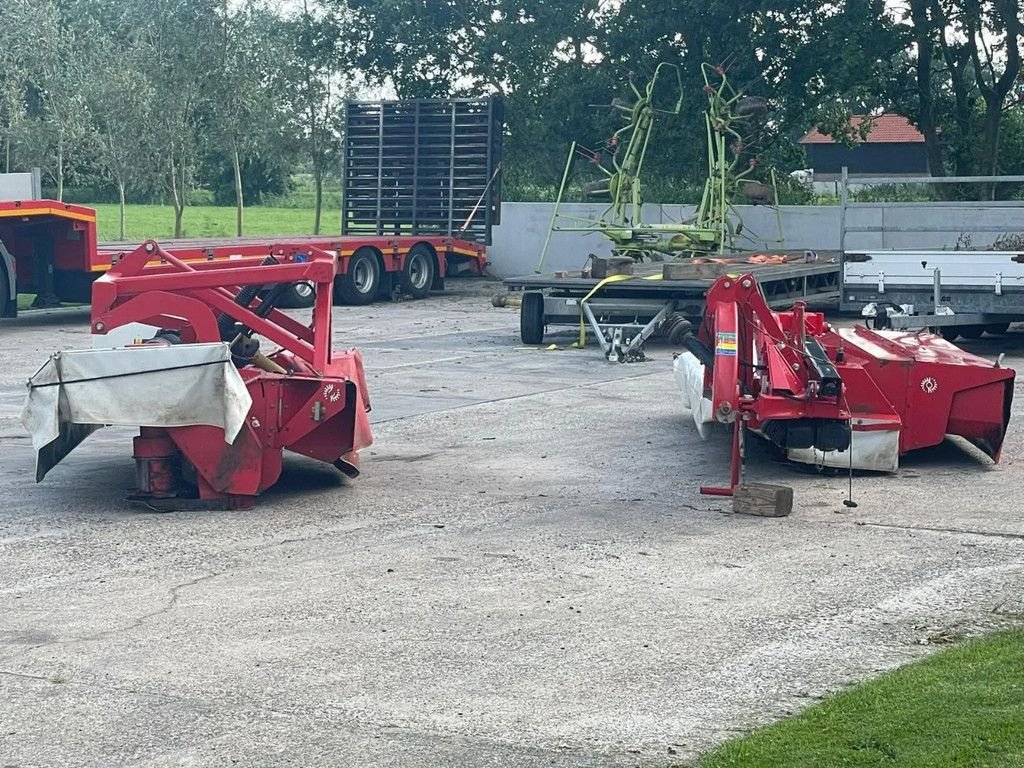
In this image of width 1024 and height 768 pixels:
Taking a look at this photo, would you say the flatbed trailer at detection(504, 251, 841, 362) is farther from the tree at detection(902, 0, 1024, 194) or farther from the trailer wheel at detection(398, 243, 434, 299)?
the tree at detection(902, 0, 1024, 194)

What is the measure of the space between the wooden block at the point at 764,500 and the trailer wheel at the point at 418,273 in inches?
718

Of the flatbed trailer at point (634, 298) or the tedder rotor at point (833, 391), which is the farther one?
the flatbed trailer at point (634, 298)

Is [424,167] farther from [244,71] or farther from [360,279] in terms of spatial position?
[244,71]

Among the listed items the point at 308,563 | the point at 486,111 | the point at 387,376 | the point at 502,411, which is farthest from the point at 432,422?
the point at 486,111

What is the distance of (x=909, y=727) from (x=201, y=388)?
493cm

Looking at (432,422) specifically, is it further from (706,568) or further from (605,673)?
(605,673)

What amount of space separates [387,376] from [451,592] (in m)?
8.68

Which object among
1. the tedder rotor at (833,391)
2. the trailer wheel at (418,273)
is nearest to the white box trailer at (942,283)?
the tedder rotor at (833,391)

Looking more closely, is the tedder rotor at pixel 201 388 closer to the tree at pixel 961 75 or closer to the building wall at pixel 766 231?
the building wall at pixel 766 231

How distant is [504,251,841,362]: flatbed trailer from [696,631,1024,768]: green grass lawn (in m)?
11.5

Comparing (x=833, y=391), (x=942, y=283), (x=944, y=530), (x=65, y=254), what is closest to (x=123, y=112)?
(x=65, y=254)

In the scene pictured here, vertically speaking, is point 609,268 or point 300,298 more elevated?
point 609,268

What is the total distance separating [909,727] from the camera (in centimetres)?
466

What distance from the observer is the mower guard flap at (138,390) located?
843 centimetres
